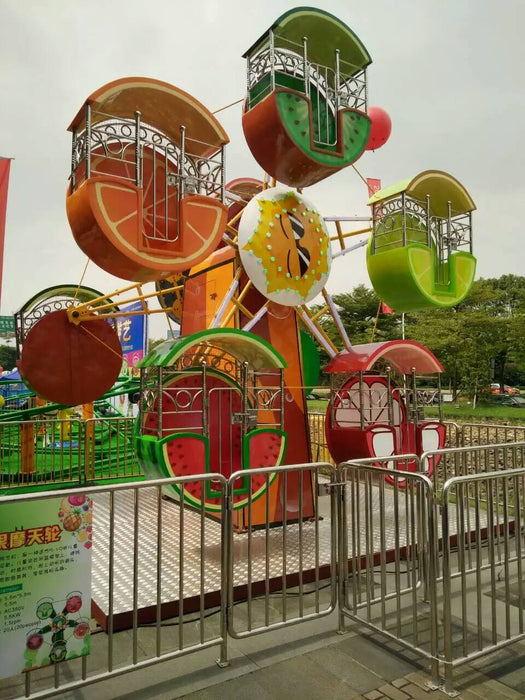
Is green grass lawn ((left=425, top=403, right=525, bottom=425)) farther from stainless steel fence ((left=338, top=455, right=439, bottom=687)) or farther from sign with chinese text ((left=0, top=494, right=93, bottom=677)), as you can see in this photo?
sign with chinese text ((left=0, top=494, right=93, bottom=677))

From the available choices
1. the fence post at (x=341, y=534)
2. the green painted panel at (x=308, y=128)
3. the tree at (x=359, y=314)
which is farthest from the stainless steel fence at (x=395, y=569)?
the tree at (x=359, y=314)

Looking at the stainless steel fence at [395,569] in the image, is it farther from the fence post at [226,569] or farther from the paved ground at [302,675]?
the fence post at [226,569]

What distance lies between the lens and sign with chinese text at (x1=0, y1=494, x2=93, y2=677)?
291 centimetres

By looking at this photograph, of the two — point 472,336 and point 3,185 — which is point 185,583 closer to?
point 3,185

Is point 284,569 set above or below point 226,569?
below

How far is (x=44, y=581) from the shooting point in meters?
3.02

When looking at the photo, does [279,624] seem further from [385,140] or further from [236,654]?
[385,140]

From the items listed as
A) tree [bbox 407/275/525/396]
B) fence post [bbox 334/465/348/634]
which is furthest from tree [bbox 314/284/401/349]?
fence post [bbox 334/465/348/634]

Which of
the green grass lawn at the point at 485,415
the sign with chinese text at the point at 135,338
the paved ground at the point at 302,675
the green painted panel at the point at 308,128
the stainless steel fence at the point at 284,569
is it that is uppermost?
the green painted panel at the point at 308,128

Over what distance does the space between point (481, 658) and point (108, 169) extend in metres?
5.23

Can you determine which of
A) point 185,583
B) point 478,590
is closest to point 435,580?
point 478,590

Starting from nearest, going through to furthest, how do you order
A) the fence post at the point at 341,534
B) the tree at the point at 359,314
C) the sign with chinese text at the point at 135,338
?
the fence post at the point at 341,534, the sign with chinese text at the point at 135,338, the tree at the point at 359,314

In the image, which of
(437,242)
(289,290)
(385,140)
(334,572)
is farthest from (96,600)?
(385,140)

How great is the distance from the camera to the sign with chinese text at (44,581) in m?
2.91
